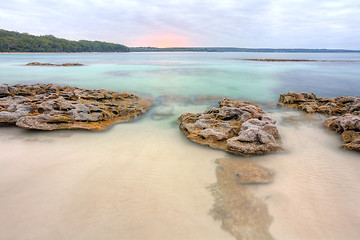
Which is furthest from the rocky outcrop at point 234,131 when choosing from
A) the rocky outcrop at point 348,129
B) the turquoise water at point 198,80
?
the turquoise water at point 198,80

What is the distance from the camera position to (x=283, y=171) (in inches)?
177

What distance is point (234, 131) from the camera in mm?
6203

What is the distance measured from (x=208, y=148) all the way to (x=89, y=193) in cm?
328

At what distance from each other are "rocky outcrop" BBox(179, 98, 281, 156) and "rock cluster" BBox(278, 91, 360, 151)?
2173 mm

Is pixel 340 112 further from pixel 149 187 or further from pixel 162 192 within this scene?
pixel 149 187

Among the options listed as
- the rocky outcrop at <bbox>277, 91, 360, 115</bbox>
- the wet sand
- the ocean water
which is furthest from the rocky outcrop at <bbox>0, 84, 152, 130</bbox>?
the rocky outcrop at <bbox>277, 91, 360, 115</bbox>

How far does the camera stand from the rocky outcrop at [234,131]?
17.2 ft

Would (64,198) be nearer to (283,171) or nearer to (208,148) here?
(208,148)

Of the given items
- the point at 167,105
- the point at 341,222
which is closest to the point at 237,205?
the point at 341,222

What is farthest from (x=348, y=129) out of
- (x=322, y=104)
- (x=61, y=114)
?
(x=61, y=114)

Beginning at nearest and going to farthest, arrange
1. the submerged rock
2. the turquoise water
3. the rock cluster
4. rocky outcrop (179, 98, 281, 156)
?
the submerged rock, rocky outcrop (179, 98, 281, 156), the rock cluster, the turquoise water

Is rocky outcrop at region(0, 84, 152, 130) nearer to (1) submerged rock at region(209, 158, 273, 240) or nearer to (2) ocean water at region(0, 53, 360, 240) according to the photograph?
(2) ocean water at region(0, 53, 360, 240)

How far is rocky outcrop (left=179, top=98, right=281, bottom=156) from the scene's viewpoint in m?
5.24

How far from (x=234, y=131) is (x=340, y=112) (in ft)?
22.7
